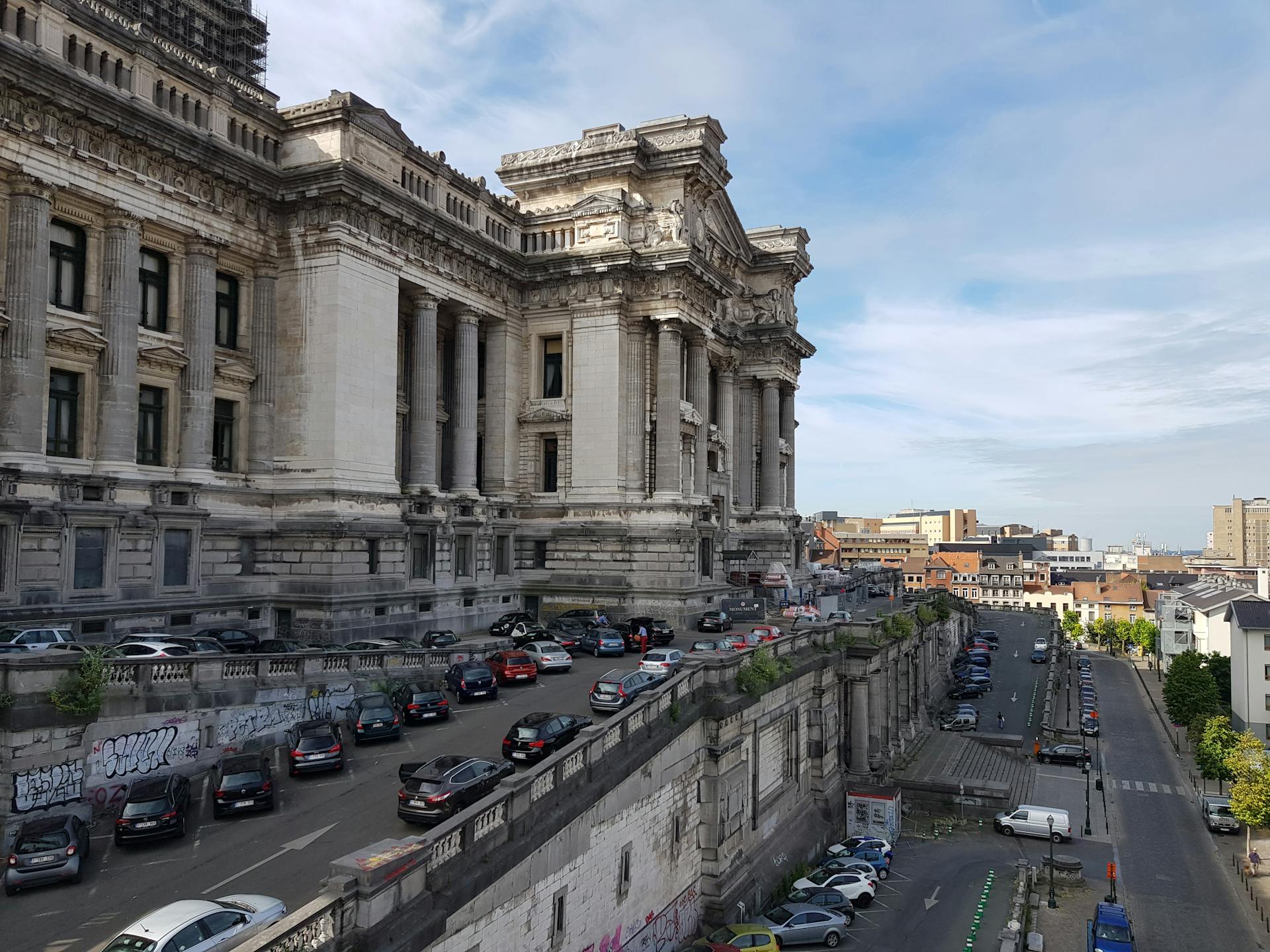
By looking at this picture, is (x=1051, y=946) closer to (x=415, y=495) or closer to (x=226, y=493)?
(x=415, y=495)

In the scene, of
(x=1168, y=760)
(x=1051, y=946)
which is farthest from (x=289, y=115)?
(x=1168, y=760)

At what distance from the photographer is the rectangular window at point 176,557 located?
1682 inches

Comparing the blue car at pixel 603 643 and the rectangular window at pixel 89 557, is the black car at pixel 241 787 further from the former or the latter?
the blue car at pixel 603 643

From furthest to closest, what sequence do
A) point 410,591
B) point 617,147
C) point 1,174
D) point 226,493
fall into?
point 617,147 < point 410,591 < point 226,493 < point 1,174

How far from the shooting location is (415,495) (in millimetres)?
55312

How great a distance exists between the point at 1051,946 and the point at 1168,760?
49.1 m

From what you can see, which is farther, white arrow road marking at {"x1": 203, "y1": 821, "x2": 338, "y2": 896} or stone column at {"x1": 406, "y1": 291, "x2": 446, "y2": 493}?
stone column at {"x1": 406, "y1": 291, "x2": 446, "y2": 493}

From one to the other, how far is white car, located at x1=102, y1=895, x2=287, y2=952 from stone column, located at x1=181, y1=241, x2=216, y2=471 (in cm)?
3142

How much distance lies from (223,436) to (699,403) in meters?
35.3

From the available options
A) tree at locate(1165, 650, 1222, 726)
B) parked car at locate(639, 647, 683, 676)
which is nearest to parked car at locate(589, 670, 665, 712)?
parked car at locate(639, 647, 683, 676)

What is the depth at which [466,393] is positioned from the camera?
61688mm

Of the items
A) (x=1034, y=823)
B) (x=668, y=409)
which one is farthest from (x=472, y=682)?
(x=1034, y=823)

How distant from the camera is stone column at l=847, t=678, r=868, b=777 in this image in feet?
177

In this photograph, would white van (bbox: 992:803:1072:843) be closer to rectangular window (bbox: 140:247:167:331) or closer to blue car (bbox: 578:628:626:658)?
blue car (bbox: 578:628:626:658)
